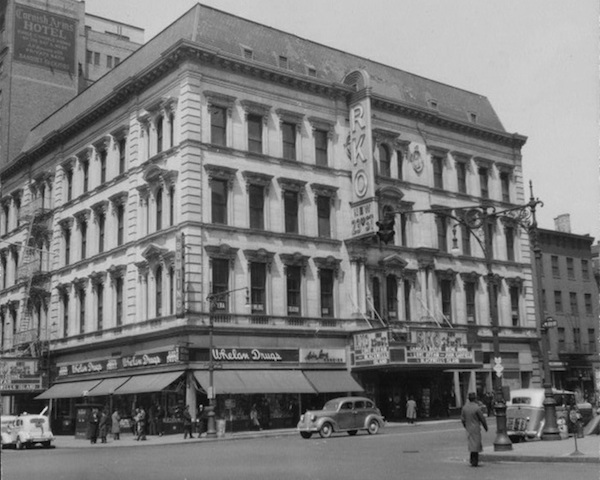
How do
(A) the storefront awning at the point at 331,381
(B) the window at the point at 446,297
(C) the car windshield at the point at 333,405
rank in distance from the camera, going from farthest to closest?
(B) the window at the point at 446,297
(A) the storefront awning at the point at 331,381
(C) the car windshield at the point at 333,405

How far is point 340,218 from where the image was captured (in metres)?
48.6

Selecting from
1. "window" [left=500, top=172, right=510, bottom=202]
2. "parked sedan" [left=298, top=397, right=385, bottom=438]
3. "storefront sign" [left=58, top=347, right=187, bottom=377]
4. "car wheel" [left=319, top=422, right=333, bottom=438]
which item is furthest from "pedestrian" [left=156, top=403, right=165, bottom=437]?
"window" [left=500, top=172, right=510, bottom=202]

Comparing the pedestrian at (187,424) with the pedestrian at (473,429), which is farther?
the pedestrian at (187,424)

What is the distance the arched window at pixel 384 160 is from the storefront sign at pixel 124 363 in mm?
18586

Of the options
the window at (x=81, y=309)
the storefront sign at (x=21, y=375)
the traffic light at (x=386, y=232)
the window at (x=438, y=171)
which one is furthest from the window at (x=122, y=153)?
the traffic light at (x=386, y=232)

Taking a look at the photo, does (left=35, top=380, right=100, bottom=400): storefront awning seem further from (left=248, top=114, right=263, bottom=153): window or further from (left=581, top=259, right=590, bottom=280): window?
(left=581, top=259, right=590, bottom=280): window

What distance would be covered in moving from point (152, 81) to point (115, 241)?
9.81 meters

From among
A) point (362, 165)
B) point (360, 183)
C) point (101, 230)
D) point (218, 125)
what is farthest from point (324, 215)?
point (101, 230)

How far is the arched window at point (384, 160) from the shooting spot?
51.7 m

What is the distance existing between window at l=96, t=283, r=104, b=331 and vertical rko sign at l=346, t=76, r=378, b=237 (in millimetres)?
15877

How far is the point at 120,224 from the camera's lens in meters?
48.8

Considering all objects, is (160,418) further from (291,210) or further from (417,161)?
(417,161)

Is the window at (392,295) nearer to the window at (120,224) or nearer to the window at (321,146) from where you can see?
the window at (321,146)

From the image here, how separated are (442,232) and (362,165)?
31.4 ft
